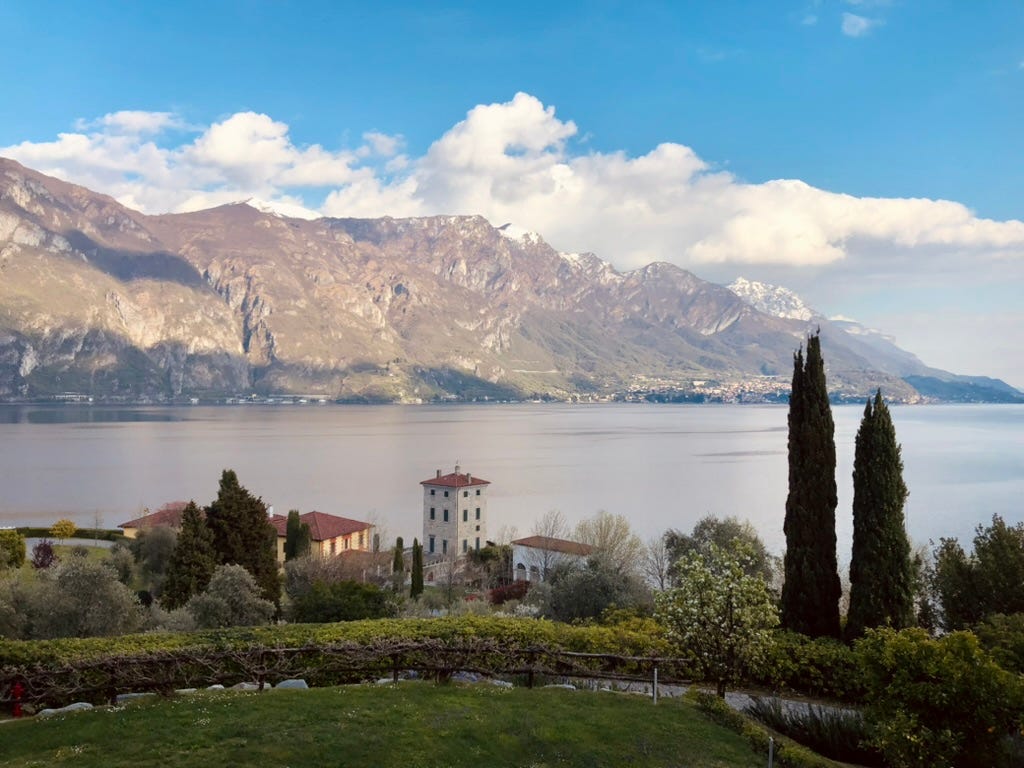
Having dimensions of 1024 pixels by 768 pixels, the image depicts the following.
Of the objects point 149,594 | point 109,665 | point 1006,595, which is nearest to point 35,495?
point 149,594

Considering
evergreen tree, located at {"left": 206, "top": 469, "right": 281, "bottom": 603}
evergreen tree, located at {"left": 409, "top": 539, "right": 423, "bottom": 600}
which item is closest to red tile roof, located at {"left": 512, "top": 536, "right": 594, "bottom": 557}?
evergreen tree, located at {"left": 409, "top": 539, "right": 423, "bottom": 600}

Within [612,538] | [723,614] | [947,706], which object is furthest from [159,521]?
[947,706]

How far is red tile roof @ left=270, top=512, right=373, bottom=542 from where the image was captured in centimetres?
5359

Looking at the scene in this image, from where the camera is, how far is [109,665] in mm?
13227

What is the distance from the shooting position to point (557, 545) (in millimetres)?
50094

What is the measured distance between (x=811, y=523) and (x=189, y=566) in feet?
75.5

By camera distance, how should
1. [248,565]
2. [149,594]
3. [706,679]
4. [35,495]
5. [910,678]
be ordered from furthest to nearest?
[35,495], [149,594], [248,565], [706,679], [910,678]

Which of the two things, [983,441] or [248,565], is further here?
[983,441]

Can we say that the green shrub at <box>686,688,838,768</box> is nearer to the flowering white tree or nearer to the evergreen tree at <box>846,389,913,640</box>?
the flowering white tree

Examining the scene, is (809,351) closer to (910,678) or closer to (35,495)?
(910,678)

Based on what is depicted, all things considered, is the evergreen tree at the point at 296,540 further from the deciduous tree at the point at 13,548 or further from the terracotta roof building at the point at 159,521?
the deciduous tree at the point at 13,548

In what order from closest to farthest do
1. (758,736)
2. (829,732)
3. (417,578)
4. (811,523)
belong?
(758,736), (829,732), (811,523), (417,578)

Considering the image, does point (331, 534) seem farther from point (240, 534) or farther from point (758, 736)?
point (758, 736)

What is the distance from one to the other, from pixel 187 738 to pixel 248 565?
2226 centimetres
